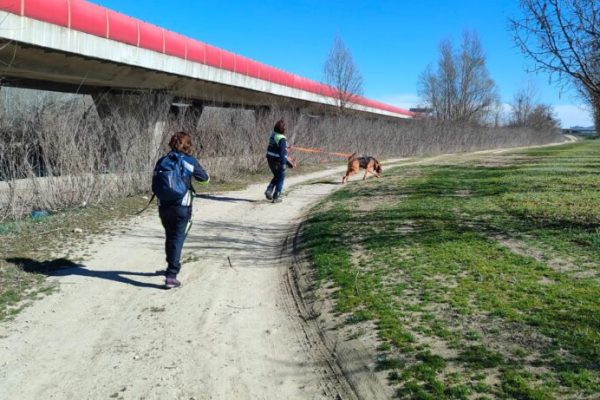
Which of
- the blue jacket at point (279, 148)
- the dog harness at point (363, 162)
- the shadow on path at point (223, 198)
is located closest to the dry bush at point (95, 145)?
the shadow on path at point (223, 198)

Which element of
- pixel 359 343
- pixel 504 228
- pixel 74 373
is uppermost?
pixel 504 228

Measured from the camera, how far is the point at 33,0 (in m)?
14.5

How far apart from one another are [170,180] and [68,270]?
2.10 metres

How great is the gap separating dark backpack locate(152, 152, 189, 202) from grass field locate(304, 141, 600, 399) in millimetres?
2008

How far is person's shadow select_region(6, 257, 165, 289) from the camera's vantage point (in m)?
6.29

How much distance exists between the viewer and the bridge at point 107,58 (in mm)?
14867

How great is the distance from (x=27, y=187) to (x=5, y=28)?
659 centimetres

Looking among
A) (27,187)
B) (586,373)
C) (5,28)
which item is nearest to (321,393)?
(586,373)

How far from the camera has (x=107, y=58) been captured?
1795 cm

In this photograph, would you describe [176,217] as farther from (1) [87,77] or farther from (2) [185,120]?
(1) [87,77]

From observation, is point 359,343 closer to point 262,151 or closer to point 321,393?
point 321,393

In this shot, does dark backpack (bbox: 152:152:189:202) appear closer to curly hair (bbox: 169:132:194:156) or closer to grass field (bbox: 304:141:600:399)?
curly hair (bbox: 169:132:194:156)

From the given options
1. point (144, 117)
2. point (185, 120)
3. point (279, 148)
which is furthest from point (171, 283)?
point (185, 120)

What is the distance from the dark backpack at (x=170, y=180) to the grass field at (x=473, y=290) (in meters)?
2.01
